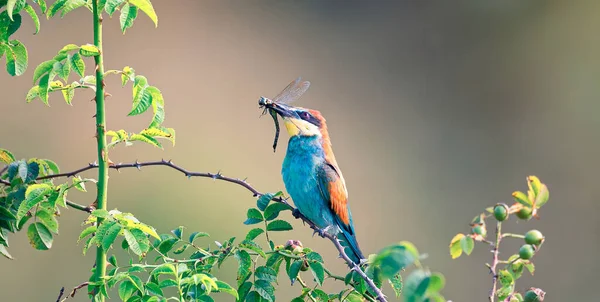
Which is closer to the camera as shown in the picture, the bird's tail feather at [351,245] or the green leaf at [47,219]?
the green leaf at [47,219]

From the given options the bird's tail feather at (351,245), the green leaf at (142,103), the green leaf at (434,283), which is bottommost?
the bird's tail feather at (351,245)

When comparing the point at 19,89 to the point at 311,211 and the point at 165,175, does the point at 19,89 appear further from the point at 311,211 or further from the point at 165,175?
the point at 311,211

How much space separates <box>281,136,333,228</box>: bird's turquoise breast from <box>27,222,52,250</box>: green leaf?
547mm

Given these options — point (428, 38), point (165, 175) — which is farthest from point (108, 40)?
point (428, 38)

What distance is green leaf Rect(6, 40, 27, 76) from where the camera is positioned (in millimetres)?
890

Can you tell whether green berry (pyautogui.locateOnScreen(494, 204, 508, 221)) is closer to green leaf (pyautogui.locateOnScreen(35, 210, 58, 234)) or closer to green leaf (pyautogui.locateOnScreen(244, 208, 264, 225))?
green leaf (pyautogui.locateOnScreen(244, 208, 264, 225))

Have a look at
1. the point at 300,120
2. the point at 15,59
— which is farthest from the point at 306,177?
the point at 15,59

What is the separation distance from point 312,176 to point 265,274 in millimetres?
526

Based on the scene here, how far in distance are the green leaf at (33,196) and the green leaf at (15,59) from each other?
17cm

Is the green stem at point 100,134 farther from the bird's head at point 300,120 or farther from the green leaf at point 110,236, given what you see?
the bird's head at point 300,120

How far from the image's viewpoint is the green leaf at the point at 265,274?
0.85 meters

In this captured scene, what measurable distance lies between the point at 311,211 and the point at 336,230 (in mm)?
64

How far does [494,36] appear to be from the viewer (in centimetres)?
274

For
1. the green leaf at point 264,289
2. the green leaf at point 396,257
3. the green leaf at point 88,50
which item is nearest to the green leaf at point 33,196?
the green leaf at point 88,50
